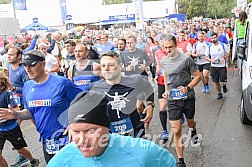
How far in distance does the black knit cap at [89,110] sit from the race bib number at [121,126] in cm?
189

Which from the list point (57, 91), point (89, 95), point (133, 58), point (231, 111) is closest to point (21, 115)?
point (57, 91)

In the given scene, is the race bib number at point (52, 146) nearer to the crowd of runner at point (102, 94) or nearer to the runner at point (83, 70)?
the crowd of runner at point (102, 94)

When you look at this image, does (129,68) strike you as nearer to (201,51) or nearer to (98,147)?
(201,51)

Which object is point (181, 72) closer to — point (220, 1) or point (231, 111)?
point (231, 111)

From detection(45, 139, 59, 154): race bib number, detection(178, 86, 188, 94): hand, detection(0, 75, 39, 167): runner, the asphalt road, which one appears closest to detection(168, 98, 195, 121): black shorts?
Result: detection(178, 86, 188, 94): hand

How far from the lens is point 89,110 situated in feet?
6.65

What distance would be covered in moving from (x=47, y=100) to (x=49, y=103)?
0.04 meters

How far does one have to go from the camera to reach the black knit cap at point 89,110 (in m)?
2.00

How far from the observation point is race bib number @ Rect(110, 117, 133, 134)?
4055 millimetres

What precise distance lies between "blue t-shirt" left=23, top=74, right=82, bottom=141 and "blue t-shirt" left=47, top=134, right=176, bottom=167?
1684 millimetres

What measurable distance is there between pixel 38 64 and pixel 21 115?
1.88 ft

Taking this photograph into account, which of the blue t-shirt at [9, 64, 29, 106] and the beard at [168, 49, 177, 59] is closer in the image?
the beard at [168, 49, 177, 59]

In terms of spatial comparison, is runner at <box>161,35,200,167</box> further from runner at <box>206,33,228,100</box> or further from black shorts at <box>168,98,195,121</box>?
runner at <box>206,33,228,100</box>

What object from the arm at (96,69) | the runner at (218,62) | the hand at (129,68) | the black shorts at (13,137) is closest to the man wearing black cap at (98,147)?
the black shorts at (13,137)
